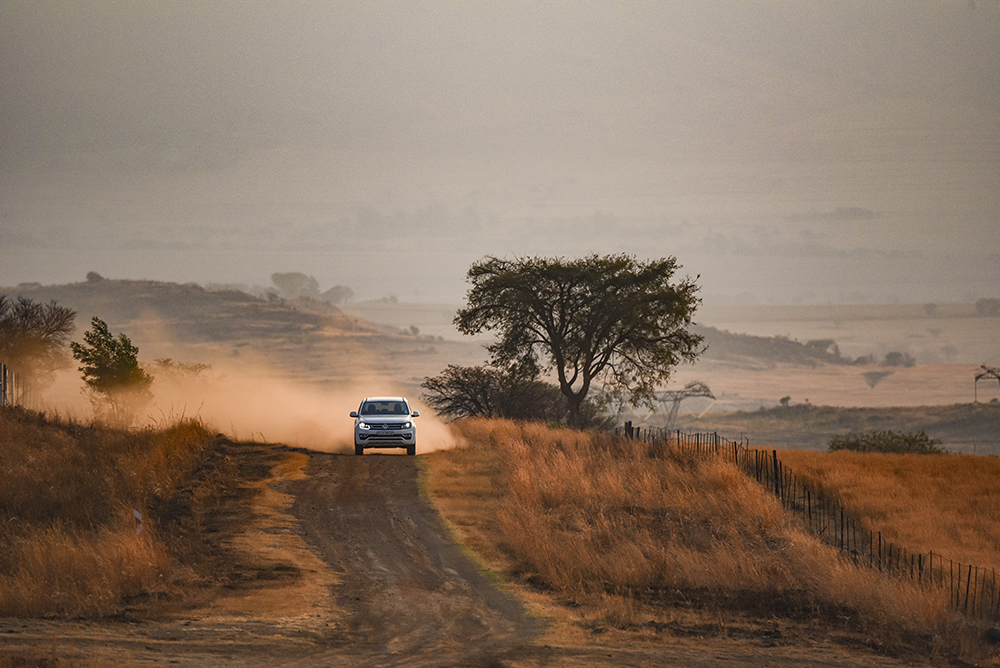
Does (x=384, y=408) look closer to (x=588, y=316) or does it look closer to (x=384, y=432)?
(x=384, y=432)

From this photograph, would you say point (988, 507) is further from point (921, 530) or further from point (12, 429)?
point (12, 429)

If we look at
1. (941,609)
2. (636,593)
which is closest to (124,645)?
(636,593)

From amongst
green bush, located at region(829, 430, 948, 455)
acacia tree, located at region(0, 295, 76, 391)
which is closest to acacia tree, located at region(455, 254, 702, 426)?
green bush, located at region(829, 430, 948, 455)

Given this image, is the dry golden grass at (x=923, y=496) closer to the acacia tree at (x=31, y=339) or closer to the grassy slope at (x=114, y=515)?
the grassy slope at (x=114, y=515)

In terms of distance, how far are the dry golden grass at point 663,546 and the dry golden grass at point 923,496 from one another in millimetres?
4555

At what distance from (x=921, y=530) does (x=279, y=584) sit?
57.8ft

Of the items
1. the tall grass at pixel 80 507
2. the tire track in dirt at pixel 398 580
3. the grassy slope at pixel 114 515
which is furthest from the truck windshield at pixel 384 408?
the tire track in dirt at pixel 398 580

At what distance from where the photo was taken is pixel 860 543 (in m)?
23.2

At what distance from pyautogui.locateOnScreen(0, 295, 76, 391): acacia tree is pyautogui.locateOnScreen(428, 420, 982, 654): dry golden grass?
168ft

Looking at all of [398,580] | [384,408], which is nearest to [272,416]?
[384,408]

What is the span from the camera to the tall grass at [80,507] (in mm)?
14555

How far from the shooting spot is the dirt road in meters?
12.2

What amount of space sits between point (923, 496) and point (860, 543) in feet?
29.5

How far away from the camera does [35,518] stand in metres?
18.9
